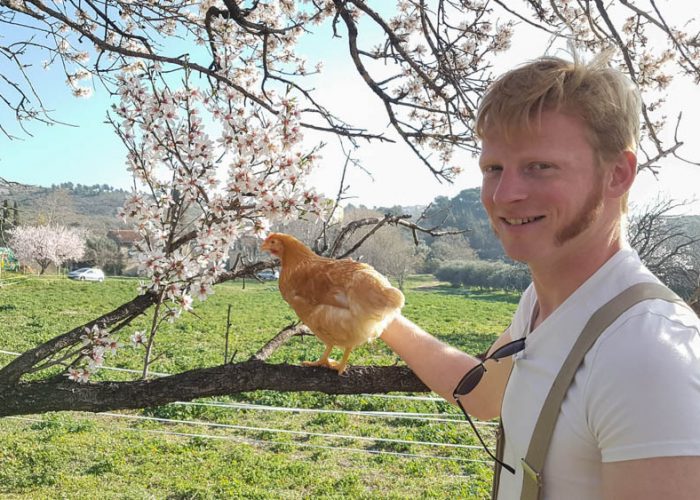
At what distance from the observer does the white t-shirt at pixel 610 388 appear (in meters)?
0.85

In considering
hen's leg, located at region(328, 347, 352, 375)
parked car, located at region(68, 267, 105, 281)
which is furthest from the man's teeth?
parked car, located at region(68, 267, 105, 281)

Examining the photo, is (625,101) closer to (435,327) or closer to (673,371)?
(673,371)

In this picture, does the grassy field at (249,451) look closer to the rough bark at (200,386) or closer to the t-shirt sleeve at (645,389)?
the rough bark at (200,386)

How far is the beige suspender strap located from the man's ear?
0.24 meters

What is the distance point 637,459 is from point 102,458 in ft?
24.8

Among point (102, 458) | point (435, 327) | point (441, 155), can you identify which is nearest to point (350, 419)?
point (102, 458)

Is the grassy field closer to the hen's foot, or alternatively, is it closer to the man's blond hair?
the hen's foot

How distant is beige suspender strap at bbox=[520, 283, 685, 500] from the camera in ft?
3.32

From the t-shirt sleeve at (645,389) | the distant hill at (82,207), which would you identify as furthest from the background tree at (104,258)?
the t-shirt sleeve at (645,389)

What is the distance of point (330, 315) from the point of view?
96.3 inches

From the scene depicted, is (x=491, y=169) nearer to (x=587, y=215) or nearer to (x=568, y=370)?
(x=587, y=215)

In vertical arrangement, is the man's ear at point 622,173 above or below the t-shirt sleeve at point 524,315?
above

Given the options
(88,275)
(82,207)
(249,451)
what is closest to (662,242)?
(249,451)

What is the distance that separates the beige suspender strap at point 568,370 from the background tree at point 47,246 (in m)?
49.6
